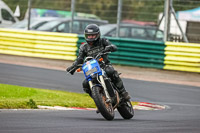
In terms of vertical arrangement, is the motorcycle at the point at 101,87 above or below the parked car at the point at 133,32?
above

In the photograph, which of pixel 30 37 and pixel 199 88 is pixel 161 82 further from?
pixel 30 37

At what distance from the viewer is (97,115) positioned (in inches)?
381

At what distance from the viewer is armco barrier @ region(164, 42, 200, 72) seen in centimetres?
1886

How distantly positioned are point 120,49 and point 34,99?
9.59m

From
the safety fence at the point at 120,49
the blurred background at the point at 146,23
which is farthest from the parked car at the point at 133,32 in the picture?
the safety fence at the point at 120,49

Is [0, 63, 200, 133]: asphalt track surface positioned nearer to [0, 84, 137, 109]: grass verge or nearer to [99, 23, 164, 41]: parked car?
[0, 84, 137, 109]: grass verge

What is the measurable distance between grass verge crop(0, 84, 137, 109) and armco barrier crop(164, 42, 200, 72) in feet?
22.7

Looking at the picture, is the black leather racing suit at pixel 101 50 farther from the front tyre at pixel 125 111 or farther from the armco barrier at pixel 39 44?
the armco barrier at pixel 39 44

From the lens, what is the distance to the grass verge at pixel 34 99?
9.84 meters

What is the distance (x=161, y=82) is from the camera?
56.5 ft

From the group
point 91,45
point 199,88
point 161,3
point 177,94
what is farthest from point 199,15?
point 91,45

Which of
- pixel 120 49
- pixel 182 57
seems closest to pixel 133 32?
pixel 120 49

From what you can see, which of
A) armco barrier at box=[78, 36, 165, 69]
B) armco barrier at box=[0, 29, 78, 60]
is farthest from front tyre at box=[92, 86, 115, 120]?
armco barrier at box=[0, 29, 78, 60]

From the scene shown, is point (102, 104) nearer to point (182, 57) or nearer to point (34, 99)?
point (34, 99)
